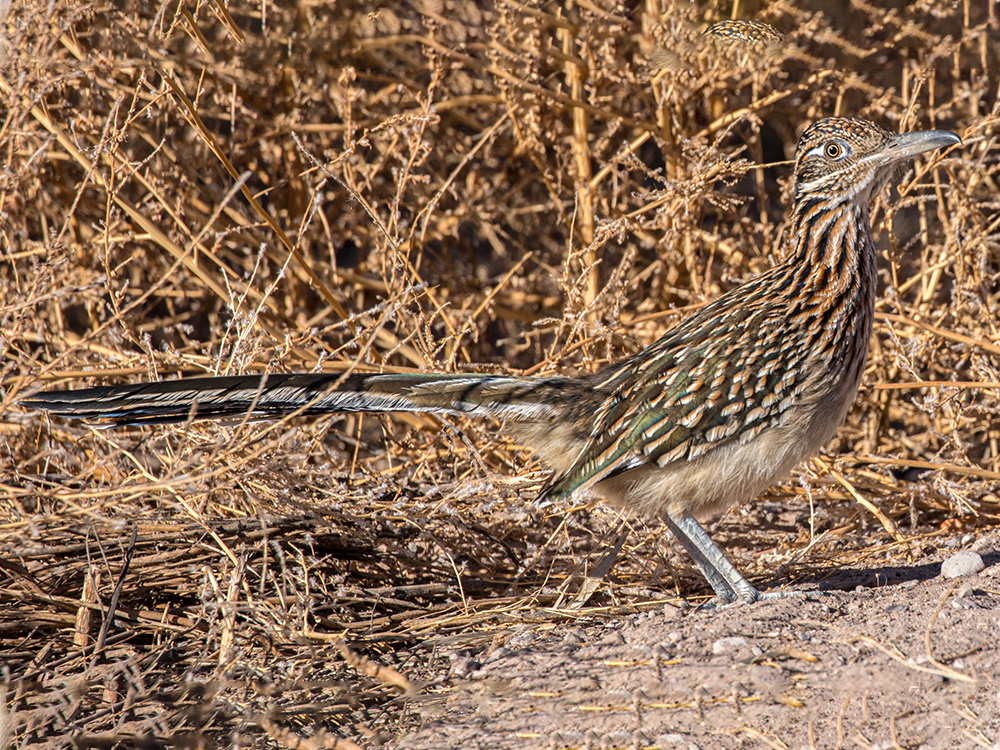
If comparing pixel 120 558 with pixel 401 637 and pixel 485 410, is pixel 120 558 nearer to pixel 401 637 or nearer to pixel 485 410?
pixel 401 637

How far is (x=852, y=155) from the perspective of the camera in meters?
3.63

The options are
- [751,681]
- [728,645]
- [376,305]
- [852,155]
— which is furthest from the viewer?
[376,305]

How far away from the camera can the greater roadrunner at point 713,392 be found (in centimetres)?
340

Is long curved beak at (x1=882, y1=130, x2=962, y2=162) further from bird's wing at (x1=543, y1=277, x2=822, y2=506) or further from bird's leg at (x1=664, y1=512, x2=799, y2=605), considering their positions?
bird's leg at (x1=664, y1=512, x2=799, y2=605)

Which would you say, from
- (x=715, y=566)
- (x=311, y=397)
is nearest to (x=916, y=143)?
(x=715, y=566)

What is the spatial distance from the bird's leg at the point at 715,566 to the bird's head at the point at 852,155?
1244 millimetres

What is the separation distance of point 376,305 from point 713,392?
1.88 meters

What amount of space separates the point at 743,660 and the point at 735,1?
302cm

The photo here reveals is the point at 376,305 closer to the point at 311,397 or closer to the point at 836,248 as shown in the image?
the point at 311,397

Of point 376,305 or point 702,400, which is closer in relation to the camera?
point 702,400

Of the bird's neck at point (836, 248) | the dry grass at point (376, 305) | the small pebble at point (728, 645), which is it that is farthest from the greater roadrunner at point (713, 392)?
the small pebble at point (728, 645)

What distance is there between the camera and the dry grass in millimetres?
3246

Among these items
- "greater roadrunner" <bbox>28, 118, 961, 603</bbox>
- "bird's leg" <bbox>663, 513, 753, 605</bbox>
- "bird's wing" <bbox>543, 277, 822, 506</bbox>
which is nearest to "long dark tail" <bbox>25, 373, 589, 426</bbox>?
"greater roadrunner" <bbox>28, 118, 961, 603</bbox>

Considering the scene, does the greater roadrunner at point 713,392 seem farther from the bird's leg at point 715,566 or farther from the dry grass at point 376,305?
the dry grass at point 376,305
